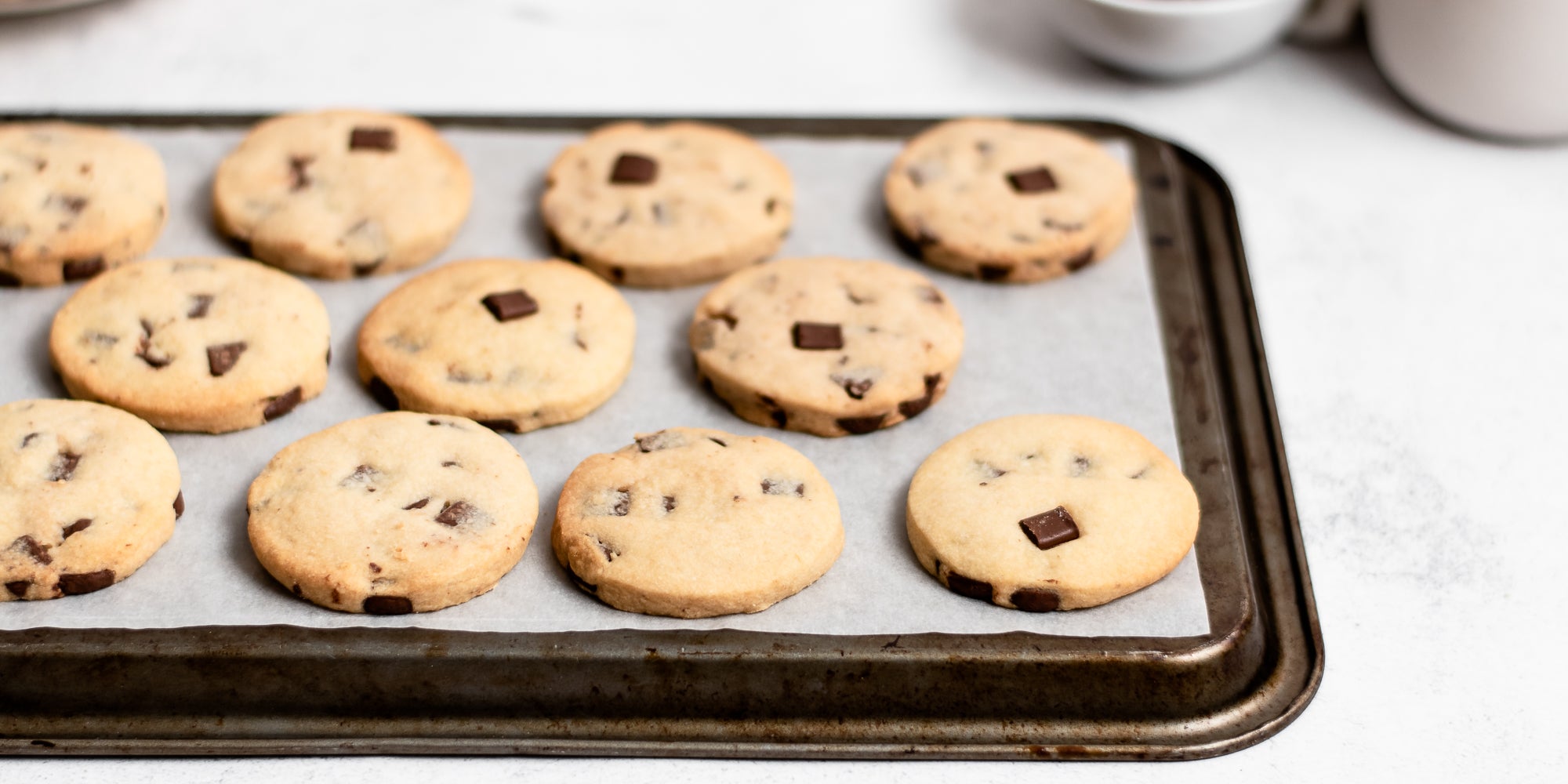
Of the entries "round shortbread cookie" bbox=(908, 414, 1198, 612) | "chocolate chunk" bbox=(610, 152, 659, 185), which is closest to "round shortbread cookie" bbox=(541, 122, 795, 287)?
"chocolate chunk" bbox=(610, 152, 659, 185)

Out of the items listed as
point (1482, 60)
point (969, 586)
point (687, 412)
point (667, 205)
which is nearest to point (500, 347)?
point (687, 412)

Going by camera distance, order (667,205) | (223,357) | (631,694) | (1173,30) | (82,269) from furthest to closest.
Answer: (1173,30) < (667,205) < (82,269) < (223,357) < (631,694)

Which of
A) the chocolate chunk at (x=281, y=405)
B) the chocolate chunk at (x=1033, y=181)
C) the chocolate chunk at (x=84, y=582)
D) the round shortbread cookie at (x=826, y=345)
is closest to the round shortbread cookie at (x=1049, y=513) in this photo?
the round shortbread cookie at (x=826, y=345)

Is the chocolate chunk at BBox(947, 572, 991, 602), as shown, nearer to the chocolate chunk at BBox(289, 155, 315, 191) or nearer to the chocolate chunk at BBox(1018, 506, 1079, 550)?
the chocolate chunk at BBox(1018, 506, 1079, 550)

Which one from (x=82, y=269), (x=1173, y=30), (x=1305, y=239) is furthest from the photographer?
(x=1173, y=30)

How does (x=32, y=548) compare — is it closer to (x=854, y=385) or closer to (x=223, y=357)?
(x=223, y=357)

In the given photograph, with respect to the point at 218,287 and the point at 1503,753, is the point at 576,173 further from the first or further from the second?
the point at 1503,753
